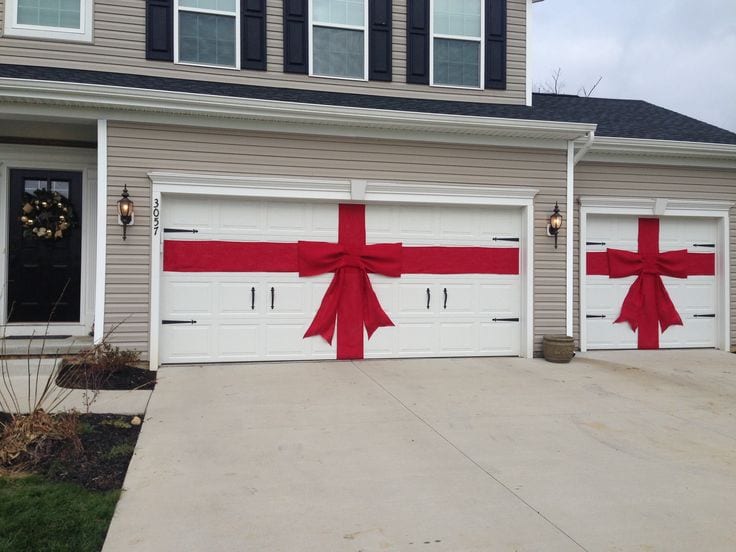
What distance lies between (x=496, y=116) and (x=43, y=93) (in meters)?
5.69

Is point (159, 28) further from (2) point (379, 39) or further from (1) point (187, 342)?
(1) point (187, 342)

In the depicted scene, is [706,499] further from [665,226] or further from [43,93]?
[43,93]

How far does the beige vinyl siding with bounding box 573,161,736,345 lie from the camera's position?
325 inches

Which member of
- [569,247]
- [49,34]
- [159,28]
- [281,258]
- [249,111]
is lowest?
[281,258]

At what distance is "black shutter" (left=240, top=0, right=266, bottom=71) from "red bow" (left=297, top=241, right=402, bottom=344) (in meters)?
2.97

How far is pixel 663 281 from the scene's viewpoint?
8594 millimetres

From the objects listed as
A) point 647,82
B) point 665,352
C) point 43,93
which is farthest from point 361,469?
point 647,82

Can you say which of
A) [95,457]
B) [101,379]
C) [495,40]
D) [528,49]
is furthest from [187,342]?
[528,49]

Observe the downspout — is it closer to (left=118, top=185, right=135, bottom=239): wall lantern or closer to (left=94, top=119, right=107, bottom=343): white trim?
(left=118, top=185, right=135, bottom=239): wall lantern

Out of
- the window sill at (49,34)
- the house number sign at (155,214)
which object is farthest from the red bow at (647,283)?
the window sill at (49,34)

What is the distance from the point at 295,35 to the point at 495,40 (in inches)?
126

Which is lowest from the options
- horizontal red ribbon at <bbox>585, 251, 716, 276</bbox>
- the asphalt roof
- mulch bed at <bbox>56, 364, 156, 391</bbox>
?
mulch bed at <bbox>56, 364, 156, 391</bbox>

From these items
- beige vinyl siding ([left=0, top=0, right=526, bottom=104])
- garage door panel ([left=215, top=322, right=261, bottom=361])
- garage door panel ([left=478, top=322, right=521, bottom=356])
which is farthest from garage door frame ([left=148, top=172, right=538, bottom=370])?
beige vinyl siding ([left=0, top=0, right=526, bottom=104])

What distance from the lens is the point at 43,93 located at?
6215mm
